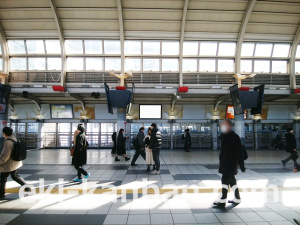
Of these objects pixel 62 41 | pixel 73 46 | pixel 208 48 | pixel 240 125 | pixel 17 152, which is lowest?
pixel 17 152

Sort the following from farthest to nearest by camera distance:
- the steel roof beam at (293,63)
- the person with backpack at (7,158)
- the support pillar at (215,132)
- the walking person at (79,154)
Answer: the support pillar at (215,132)
the steel roof beam at (293,63)
the walking person at (79,154)
the person with backpack at (7,158)

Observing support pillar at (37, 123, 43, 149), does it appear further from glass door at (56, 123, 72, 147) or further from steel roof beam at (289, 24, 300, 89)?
steel roof beam at (289, 24, 300, 89)

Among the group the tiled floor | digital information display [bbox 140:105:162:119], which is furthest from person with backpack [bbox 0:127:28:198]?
digital information display [bbox 140:105:162:119]

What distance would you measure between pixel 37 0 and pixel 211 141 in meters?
16.1

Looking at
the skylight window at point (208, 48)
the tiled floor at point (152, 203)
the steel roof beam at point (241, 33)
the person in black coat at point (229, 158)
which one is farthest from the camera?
the skylight window at point (208, 48)

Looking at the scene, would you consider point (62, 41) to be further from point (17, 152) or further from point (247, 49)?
point (247, 49)

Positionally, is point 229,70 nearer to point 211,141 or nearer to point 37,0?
point 211,141

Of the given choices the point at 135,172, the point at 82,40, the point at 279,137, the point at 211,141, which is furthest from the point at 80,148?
the point at 279,137

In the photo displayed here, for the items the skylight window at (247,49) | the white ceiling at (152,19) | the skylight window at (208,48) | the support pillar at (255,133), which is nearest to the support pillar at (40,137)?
the white ceiling at (152,19)

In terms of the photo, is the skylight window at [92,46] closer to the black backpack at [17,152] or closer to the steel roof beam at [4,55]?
the steel roof beam at [4,55]

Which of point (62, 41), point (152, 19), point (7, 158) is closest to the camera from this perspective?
point (7, 158)

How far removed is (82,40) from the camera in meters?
13.1

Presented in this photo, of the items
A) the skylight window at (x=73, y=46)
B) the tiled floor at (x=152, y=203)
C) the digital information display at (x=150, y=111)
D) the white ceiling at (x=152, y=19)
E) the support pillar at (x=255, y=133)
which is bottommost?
the tiled floor at (x=152, y=203)

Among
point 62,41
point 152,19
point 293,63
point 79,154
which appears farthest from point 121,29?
point 293,63
